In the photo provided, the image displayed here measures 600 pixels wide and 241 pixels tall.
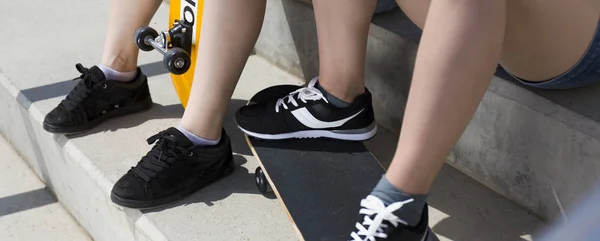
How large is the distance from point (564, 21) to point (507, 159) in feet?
1.30

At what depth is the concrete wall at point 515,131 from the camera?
139 centimetres

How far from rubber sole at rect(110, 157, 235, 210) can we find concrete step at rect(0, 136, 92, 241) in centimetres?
44

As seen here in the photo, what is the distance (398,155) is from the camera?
3.83ft

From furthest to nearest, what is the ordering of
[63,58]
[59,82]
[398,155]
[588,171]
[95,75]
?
[63,58] → [59,82] → [95,75] → [588,171] → [398,155]

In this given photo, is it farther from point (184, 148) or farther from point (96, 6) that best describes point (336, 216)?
point (96, 6)

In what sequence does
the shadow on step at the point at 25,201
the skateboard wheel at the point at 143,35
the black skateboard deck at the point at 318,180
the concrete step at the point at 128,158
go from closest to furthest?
the black skateboard deck at the point at 318,180, the concrete step at the point at 128,158, the skateboard wheel at the point at 143,35, the shadow on step at the point at 25,201

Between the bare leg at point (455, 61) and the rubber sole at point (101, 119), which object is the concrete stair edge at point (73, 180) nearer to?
the rubber sole at point (101, 119)

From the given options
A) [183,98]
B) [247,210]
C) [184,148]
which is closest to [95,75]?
[183,98]

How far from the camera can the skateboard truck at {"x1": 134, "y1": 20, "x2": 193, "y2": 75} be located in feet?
5.57

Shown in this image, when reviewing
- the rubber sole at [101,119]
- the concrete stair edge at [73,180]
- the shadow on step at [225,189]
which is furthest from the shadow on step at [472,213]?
the rubber sole at [101,119]

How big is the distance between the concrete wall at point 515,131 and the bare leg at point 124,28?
600 mm

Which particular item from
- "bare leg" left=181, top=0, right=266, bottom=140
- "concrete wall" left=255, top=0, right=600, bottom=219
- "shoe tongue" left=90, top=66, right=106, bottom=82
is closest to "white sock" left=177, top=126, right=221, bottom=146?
"bare leg" left=181, top=0, right=266, bottom=140

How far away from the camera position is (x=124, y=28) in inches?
74.9

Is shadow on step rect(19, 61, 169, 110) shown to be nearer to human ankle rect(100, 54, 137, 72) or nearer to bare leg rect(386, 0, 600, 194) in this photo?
human ankle rect(100, 54, 137, 72)
